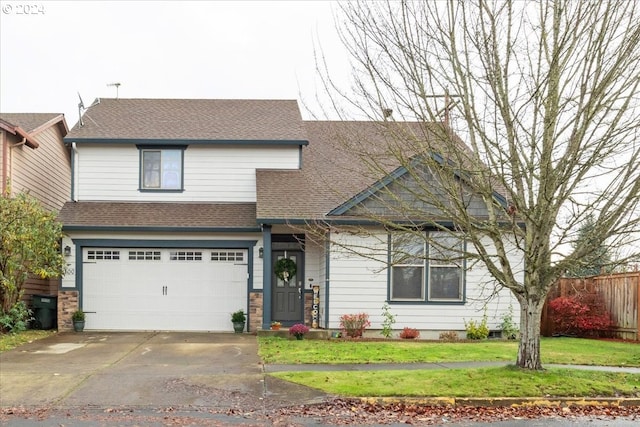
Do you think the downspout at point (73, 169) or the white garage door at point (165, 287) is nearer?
the white garage door at point (165, 287)

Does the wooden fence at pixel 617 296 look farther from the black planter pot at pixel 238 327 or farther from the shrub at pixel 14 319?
the shrub at pixel 14 319

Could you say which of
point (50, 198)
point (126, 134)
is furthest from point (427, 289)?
point (50, 198)

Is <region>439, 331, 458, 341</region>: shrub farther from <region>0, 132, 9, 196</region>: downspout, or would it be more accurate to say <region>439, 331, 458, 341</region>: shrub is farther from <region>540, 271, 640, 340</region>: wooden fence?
<region>0, 132, 9, 196</region>: downspout

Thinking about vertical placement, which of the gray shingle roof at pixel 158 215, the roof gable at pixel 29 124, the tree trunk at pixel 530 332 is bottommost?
the tree trunk at pixel 530 332

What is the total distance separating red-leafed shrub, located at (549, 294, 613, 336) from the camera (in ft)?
61.2

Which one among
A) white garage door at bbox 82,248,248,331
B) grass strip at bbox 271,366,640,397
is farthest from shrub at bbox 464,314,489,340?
white garage door at bbox 82,248,248,331

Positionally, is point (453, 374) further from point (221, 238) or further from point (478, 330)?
point (221, 238)

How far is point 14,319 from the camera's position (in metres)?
17.2

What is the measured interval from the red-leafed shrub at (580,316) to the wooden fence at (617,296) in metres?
0.18

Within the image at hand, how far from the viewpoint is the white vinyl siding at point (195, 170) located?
19812 millimetres

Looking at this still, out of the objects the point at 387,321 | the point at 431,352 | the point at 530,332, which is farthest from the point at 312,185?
the point at 530,332

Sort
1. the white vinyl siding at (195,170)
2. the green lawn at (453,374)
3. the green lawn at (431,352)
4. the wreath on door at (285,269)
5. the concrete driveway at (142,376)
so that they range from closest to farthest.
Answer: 1. the concrete driveway at (142,376)
2. the green lawn at (453,374)
3. the green lawn at (431,352)
4. the wreath on door at (285,269)
5. the white vinyl siding at (195,170)

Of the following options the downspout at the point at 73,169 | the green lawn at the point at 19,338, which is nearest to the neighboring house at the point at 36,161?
the downspout at the point at 73,169

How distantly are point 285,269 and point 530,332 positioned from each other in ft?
29.0
